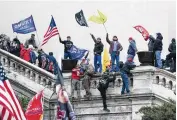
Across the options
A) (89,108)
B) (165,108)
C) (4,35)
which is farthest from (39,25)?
(165,108)

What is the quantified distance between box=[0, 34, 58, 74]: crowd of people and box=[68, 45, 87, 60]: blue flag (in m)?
0.85

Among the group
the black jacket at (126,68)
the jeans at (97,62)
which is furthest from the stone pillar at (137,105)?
the jeans at (97,62)

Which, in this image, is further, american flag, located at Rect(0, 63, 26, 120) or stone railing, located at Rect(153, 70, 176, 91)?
stone railing, located at Rect(153, 70, 176, 91)

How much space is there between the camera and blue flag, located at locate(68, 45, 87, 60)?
39031mm

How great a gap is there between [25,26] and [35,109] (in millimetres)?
6545

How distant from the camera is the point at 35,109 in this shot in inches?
1366

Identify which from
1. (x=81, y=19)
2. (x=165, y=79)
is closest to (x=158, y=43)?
(x=165, y=79)

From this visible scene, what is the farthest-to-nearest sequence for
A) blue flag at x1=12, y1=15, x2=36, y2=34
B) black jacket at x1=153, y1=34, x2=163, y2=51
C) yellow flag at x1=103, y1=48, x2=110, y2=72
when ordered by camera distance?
1. blue flag at x1=12, y1=15, x2=36, y2=34
2. yellow flag at x1=103, y1=48, x2=110, y2=72
3. black jacket at x1=153, y1=34, x2=163, y2=51

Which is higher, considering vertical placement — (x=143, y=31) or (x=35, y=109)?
(x=143, y=31)

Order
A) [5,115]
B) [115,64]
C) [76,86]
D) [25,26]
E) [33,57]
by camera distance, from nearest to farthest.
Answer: [5,115]
[115,64]
[76,86]
[33,57]
[25,26]

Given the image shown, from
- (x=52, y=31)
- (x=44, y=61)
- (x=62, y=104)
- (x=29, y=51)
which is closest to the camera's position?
(x=62, y=104)

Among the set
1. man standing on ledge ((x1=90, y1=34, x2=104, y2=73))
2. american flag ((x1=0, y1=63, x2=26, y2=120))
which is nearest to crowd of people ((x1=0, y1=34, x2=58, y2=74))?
man standing on ledge ((x1=90, y1=34, x2=104, y2=73))

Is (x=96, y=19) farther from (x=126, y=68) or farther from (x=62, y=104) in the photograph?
(x=62, y=104)

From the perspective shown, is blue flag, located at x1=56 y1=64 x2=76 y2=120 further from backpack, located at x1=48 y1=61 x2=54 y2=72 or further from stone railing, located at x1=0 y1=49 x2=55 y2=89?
backpack, located at x1=48 y1=61 x2=54 y2=72
